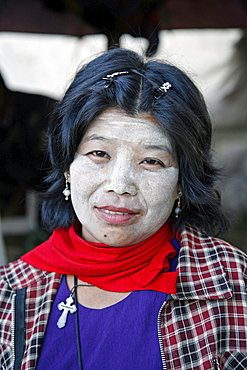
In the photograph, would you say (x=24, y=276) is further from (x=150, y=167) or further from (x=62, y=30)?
(x=62, y=30)

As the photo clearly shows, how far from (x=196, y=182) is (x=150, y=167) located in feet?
0.71

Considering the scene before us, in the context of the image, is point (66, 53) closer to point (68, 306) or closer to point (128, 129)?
point (128, 129)

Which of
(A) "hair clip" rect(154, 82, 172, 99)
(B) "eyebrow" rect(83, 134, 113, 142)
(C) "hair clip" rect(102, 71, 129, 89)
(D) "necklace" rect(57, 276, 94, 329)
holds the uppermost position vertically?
(C) "hair clip" rect(102, 71, 129, 89)

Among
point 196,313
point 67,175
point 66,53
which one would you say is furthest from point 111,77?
point 66,53

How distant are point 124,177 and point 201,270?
450mm

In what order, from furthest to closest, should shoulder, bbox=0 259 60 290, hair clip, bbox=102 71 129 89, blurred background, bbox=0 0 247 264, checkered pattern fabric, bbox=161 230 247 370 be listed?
Answer: blurred background, bbox=0 0 247 264, shoulder, bbox=0 259 60 290, hair clip, bbox=102 71 129 89, checkered pattern fabric, bbox=161 230 247 370

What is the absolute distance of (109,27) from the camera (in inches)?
114

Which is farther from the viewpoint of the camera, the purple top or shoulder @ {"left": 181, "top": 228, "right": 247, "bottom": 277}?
shoulder @ {"left": 181, "top": 228, "right": 247, "bottom": 277}

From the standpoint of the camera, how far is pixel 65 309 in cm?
157

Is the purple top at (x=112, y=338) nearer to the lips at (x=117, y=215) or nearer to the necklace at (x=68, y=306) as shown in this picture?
the necklace at (x=68, y=306)

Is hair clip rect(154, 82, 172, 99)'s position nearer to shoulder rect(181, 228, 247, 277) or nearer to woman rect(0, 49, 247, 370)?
woman rect(0, 49, 247, 370)

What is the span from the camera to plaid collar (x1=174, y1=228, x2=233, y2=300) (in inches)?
58.4

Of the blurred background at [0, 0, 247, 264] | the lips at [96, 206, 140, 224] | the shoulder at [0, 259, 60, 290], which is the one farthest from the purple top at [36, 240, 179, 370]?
the blurred background at [0, 0, 247, 264]

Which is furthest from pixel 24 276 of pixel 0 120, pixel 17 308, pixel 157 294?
pixel 0 120
